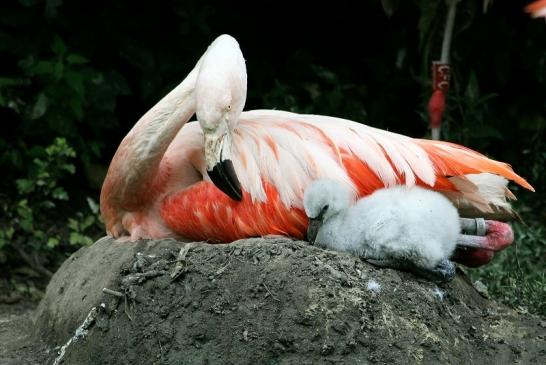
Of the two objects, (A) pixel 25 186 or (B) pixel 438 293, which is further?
(A) pixel 25 186

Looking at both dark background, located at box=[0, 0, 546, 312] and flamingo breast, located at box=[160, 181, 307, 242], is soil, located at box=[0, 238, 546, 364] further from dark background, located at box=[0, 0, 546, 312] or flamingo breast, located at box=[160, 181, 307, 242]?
dark background, located at box=[0, 0, 546, 312]

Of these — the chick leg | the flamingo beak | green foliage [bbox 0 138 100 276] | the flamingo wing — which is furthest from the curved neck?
green foliage [bbox 0 138 100 276]

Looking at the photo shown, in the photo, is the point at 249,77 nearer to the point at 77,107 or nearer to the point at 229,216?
the point at 77,107

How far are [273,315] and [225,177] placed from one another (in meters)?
0.63

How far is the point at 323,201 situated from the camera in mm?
3959

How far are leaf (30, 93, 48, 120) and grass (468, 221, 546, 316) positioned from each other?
283cm

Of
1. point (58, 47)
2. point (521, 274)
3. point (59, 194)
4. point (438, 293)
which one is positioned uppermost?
point (58, 47)

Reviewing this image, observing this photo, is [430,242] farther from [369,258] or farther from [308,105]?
[308,105]

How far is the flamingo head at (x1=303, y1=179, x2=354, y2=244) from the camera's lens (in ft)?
13.0

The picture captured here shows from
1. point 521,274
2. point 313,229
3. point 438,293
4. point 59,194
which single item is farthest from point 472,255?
point 59,194

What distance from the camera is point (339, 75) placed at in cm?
754

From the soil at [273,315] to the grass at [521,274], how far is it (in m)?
0.55

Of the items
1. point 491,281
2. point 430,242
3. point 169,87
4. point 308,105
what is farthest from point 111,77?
point 430,242

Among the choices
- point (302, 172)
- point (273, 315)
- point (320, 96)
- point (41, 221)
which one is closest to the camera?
point (273, 315)
